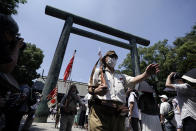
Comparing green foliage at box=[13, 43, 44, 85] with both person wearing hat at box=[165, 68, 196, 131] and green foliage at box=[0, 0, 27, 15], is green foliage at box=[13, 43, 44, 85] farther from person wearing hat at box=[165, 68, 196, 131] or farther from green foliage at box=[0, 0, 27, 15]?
person wearing hat at box=[165, 68, 196, 131]

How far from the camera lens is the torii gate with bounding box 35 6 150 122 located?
7052mm

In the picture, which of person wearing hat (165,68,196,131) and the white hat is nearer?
person wearing hat (165,68,196,131)

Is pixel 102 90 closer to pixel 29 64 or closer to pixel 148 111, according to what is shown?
pixel 148 111

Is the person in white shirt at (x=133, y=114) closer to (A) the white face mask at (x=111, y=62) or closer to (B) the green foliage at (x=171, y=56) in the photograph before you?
(A) the white face mask at (x=111, y=62)

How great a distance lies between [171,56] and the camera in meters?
23.2

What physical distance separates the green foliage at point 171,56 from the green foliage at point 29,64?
1567cm

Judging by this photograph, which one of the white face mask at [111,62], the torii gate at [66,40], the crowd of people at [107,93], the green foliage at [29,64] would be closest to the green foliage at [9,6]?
the torii gate at [66,40]

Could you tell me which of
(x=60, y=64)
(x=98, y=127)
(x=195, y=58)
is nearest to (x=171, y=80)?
(x=98, y=127)

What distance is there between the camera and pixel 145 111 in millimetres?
3939

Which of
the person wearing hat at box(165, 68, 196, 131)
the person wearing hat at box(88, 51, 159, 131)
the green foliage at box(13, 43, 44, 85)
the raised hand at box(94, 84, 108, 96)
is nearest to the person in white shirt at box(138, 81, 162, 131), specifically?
the person wearing hat at box(165, 68, 196, 131)

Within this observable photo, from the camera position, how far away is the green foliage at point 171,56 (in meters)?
17.5

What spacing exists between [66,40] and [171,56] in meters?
19.9

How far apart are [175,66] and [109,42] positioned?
16.4 meters

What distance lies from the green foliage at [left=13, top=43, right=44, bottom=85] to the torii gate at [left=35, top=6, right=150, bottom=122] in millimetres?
14193
